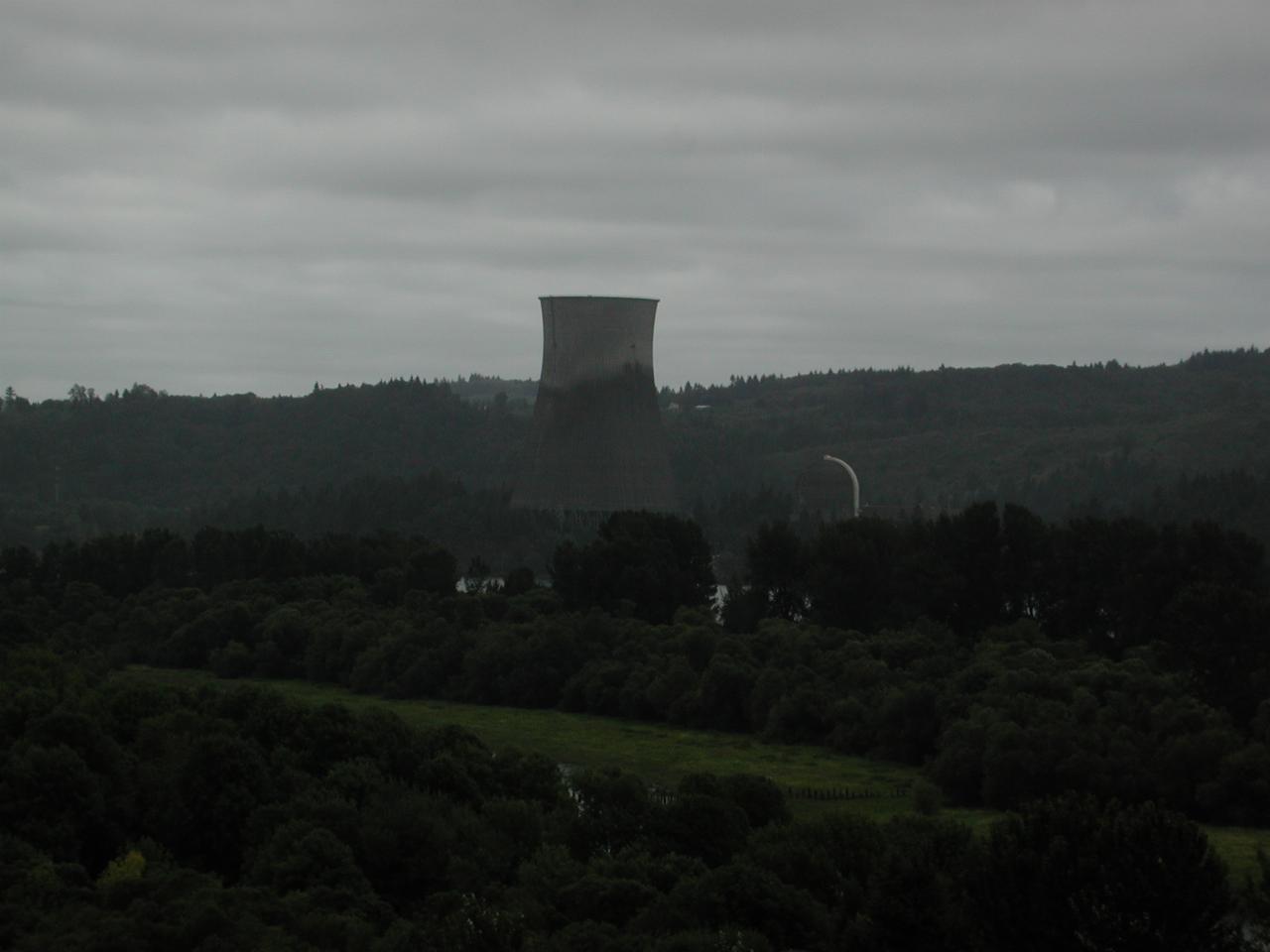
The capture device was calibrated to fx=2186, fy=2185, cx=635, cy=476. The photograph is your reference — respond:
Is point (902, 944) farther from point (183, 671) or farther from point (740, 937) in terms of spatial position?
point (183, 671)

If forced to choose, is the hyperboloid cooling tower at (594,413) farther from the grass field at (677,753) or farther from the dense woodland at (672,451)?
the dense woodland at (672,451)

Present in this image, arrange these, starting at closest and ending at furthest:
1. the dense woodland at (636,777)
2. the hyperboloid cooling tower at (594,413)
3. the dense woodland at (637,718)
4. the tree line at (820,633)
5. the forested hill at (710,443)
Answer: the dense woodland at (636,777)
the dense woodland at (637,718)
the tree line at (820,633)
the hyperboloid cooling tower at (594,413)
the forested hill at (710,443)

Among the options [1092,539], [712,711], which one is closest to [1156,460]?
[1092,539]

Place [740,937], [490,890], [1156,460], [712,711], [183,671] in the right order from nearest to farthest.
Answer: [740,937], [490,890], [712,711], [183,671], [1156,460]

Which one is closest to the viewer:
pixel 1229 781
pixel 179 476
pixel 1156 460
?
pixel 1229 781

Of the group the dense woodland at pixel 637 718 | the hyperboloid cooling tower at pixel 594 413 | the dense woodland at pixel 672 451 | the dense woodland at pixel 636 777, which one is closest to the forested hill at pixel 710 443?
the dense woodland at pixel 672 451

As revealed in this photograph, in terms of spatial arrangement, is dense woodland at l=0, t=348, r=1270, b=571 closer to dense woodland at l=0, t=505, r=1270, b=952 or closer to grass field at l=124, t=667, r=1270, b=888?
dense woodland at l=0, t=505, r=1270, b=952

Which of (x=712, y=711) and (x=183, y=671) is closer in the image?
(x=712, y=711)

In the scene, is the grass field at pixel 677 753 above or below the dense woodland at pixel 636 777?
below
